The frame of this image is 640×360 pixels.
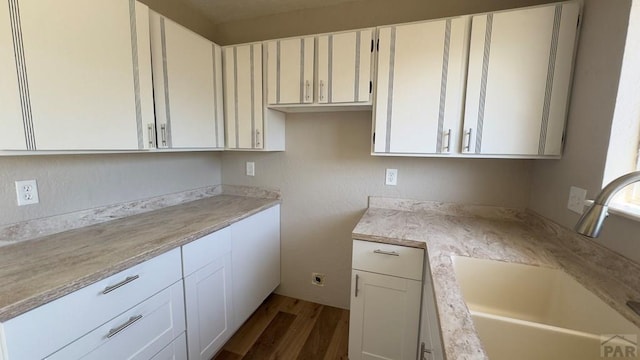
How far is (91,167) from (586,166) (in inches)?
99.7

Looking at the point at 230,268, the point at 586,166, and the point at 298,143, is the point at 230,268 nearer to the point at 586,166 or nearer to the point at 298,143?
the point at 298,143

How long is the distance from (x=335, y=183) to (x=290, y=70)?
909 millimetres

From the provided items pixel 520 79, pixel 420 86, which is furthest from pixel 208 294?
pixel 520 79

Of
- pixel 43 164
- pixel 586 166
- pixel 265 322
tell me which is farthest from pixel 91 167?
pixel 586 166

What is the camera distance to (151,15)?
4.60 ft

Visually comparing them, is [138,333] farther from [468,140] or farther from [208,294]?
[468,140]

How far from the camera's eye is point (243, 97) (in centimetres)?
190

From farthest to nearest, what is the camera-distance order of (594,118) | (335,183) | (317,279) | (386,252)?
(317,279), (335,183), (386,252), (594,118)

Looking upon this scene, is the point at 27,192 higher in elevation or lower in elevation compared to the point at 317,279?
higher

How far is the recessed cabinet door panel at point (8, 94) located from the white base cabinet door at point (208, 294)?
30.1 inches

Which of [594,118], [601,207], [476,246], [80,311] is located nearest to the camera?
[601,207]

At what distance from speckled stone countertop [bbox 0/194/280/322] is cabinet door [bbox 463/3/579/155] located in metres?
1.59

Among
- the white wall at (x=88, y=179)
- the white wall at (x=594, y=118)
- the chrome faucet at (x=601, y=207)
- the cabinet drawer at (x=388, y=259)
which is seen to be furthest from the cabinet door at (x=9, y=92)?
the white wall at (x=594, y=118)

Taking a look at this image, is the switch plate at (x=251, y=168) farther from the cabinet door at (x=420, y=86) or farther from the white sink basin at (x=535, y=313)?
the white sink basin at (x=535, y=313)
